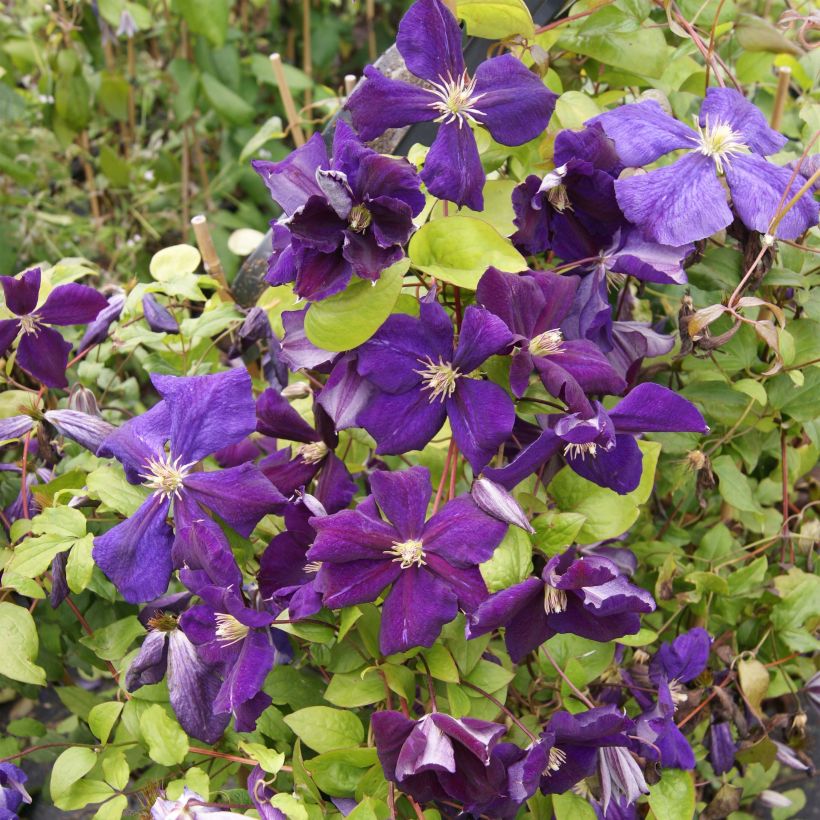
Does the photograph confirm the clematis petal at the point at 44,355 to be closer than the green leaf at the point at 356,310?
No

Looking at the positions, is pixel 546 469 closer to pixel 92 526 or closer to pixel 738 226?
pixel 738 226

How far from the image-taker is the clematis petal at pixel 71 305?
978 millimetres

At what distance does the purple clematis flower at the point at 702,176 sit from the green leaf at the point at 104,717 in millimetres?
663

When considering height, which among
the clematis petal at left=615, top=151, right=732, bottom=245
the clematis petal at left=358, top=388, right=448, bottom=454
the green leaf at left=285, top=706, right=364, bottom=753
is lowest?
the green leaf at left=285, top=706, right=364, bottom=753

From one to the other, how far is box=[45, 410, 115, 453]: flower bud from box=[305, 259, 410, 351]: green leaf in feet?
0.91

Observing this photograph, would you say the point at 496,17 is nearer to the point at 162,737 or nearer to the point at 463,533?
the point at 463,533

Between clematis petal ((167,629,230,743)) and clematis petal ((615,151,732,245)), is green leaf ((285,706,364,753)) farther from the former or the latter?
clematis petal ((615,151,732,245))

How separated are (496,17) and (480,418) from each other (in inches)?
15.2

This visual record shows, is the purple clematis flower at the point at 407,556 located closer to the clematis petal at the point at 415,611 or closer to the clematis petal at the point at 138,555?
the clematis petal at the point at 415,611

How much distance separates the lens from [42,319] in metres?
0.98

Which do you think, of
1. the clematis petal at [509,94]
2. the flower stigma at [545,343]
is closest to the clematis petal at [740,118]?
the clematis petal at [509,94]

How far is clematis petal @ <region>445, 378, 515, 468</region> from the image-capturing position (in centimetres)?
72

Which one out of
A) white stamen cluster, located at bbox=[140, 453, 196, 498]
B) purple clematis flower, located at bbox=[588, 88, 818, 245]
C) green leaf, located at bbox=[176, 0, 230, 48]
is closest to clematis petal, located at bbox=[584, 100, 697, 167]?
purple clematis flower, located at bbox=[588, 88, 818, 245]

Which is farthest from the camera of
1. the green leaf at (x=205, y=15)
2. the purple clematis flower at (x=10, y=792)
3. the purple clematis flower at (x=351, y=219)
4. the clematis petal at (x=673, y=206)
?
the green leaf at (x=205, y=15)
